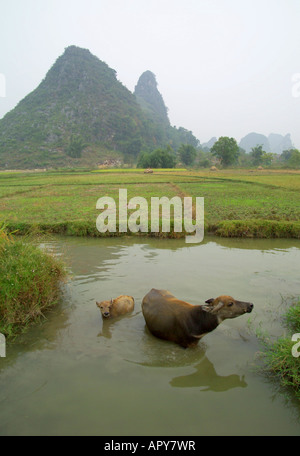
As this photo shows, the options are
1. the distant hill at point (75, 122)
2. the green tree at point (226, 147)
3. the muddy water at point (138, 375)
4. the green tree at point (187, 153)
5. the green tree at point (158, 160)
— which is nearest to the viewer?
the muddy water at point (138, 375)

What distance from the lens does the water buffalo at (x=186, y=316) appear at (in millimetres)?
4586

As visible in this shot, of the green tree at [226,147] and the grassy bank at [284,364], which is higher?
the green tree at [226,147]

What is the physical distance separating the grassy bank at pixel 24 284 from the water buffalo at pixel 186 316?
223 cm

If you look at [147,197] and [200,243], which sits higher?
[147,197]

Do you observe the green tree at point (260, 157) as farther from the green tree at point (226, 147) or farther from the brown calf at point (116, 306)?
the brown calf at point (116, 306)

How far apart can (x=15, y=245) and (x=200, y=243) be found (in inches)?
294

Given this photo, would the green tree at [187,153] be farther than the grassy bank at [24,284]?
Yes

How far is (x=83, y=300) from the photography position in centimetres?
682

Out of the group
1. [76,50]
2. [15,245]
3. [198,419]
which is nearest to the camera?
[198,419]

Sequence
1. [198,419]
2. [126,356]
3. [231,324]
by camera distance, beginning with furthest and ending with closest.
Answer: [231,324]
[126,356]
[198,419]

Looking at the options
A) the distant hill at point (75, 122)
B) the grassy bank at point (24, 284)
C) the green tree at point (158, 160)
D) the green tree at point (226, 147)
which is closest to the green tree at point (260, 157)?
the green tree at point (226, 147)

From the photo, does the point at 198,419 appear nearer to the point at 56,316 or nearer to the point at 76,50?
the point at 56,316
